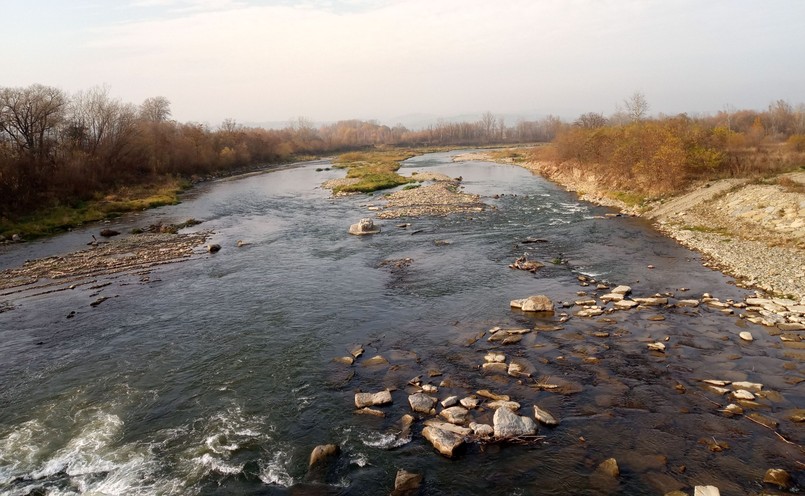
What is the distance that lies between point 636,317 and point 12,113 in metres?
53.8

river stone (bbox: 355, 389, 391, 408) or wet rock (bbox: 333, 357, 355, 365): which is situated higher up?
wet rock (bbox: 333, 357, 355, 365)

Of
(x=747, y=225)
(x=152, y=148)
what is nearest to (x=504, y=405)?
(x=747, y=225)

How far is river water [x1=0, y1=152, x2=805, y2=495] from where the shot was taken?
9688 mm

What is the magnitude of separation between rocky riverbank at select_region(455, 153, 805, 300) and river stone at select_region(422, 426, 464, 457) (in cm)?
1523

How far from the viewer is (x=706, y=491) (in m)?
8.59

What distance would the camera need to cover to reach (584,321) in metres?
16.7

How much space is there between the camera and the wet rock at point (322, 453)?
10062 mm

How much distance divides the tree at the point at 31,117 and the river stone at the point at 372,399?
44.6m

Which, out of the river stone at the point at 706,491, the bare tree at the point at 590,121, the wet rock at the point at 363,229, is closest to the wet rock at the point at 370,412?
the river stone at the point at 706,491

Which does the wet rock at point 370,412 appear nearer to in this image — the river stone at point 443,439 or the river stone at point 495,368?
the river stone at point 443,439

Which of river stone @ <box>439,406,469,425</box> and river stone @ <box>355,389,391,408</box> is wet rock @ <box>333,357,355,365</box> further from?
river stone @ <box>439,406,469,425</box>

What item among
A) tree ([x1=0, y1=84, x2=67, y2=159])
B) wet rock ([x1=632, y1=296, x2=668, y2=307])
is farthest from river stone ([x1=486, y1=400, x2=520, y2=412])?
tree ([x1=0, y1=84, x2=67, y2=159])

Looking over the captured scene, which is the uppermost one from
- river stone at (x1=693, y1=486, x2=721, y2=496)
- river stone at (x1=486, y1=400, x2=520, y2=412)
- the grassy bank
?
the grassy bank

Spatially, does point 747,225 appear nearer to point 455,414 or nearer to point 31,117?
point 455,414
